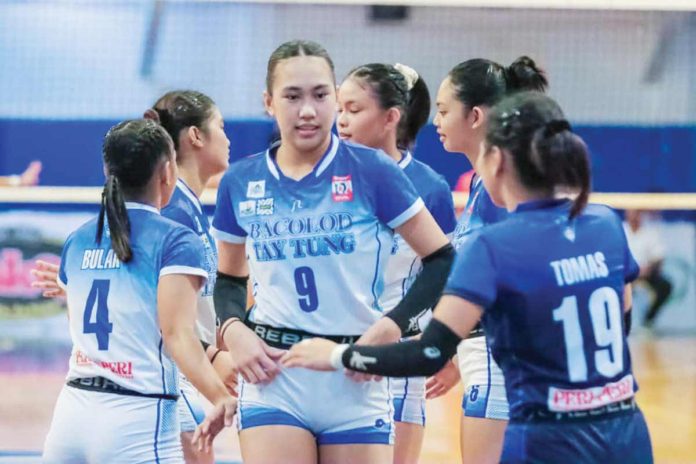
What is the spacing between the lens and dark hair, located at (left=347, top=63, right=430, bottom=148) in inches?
174

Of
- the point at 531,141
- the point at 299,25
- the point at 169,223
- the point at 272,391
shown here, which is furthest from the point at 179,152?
the point at 299,25

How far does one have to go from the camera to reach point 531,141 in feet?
9.12

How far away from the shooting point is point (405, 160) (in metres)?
4.50

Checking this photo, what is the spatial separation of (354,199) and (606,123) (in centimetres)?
995

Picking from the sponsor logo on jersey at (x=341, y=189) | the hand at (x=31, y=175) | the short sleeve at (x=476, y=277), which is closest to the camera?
the short sleeve at (x=476, y=277)

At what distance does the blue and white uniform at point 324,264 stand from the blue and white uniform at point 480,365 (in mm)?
531

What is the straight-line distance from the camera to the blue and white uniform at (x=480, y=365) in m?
3.90

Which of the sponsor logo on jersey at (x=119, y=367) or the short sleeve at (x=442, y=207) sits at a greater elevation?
the short sleeve at (x=442, y=207)

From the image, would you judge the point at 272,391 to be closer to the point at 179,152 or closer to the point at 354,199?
the point at 354,199

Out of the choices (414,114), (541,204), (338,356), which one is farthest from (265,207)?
(414,114)

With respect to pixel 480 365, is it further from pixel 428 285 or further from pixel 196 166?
pixel 196 166

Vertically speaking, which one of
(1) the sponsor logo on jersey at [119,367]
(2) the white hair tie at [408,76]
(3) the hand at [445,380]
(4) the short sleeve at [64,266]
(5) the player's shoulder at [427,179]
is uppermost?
(2) the white hair tie at [408,76]

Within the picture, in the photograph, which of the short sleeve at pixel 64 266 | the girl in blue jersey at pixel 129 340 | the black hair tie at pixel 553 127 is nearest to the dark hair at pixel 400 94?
the girl in blue jersey at pixel 129 340

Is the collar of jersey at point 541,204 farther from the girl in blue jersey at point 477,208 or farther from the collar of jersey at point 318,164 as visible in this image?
the girl in blue jersey at point 477,208
